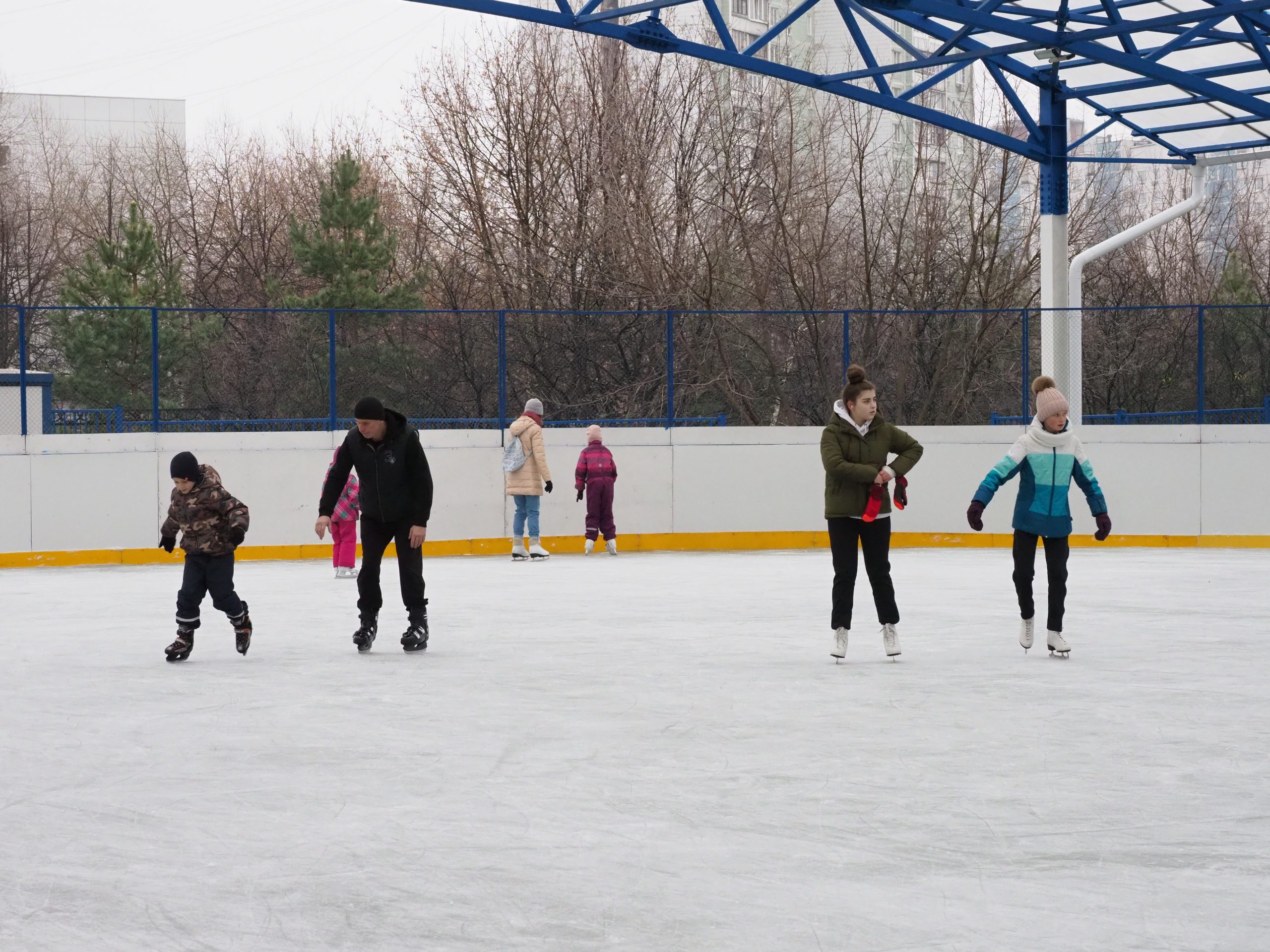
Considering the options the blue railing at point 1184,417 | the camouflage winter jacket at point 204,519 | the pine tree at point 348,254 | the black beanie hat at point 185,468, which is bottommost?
the camouflage winter jacket at point 204,519

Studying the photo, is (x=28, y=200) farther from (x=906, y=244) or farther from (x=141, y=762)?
(x=141, y=762)

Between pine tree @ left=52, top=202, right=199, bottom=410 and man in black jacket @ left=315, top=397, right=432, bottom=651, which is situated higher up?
pine tree @ left=52, top=202, right=199, bottom=410

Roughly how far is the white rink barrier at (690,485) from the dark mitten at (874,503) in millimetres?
9381

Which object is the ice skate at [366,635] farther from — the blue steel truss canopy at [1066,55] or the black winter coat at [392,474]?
the blue steel truss canopy at [1066,55]

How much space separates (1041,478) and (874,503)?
108 cm

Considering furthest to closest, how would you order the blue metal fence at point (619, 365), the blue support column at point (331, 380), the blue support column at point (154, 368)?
the blue support column at point (331, 380) → the blue metal fence at point (619, 365) → the blue support column at point (154, 368)

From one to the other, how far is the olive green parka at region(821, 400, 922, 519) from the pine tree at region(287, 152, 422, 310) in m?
19.5

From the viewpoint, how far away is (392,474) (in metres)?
8.77

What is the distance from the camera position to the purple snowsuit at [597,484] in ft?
54.1

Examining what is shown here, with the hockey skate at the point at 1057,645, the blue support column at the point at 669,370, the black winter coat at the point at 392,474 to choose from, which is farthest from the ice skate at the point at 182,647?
the blue support column at the point at 669,370

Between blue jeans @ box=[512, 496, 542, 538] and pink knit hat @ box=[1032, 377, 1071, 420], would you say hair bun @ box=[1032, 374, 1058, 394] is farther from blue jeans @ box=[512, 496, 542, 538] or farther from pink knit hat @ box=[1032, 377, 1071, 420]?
blue jeans @ box=[512, 496, 542, 538]

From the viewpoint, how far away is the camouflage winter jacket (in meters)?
8.50

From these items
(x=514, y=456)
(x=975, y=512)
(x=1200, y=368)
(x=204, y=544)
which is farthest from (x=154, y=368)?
(x=1200, y=368)

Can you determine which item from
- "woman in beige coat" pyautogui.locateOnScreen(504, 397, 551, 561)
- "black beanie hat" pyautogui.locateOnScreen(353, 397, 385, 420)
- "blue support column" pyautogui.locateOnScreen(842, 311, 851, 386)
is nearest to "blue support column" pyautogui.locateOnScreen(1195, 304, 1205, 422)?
"blue support column" pyautogui.locateOnScreen(842, 311, 851, 386)
